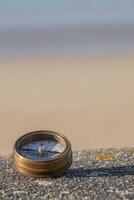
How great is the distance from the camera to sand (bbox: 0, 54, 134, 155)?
10.2 metres

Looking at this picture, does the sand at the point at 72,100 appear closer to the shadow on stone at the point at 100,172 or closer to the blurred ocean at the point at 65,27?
the blurred ocean at the point at 65,27

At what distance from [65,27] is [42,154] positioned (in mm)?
11212

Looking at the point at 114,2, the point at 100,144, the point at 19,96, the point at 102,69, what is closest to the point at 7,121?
the point at 19,96

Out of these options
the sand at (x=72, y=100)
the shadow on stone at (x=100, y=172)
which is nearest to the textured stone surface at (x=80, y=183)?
the shadow on stone at (x=100, y=172)

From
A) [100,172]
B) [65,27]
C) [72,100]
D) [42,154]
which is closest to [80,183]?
[100,172]

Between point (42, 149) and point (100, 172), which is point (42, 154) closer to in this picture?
point (42, 149)

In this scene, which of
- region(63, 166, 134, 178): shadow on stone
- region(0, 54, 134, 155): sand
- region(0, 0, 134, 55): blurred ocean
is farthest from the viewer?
region(0, 0, 134, 55): blurred ocean

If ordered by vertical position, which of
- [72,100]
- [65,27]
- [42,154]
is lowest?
[72,100]

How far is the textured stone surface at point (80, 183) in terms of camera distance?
19.6ft

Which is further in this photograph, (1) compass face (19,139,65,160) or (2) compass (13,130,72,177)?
(1) compass face (19,139,65,160)

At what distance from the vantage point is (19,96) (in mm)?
11805

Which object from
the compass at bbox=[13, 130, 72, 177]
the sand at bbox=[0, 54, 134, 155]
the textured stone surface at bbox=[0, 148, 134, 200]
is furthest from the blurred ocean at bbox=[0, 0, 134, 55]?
the compass at bbox=[13, 130, 72, 177]

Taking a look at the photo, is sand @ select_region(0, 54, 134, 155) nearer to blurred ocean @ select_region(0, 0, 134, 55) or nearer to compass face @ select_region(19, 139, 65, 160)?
blurred ocean @ select_region(0, 0, 134, 55)

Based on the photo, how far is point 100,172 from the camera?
6.48m
